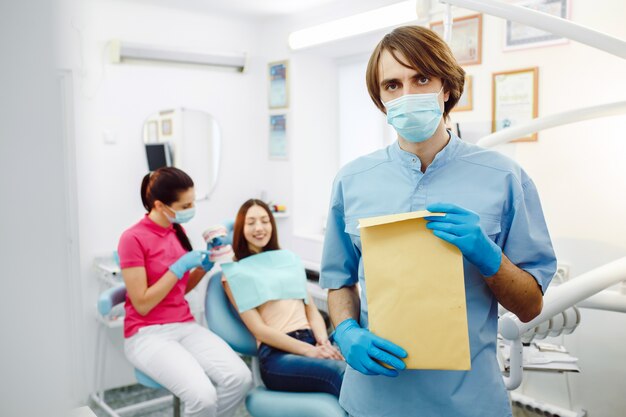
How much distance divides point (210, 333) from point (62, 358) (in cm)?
222

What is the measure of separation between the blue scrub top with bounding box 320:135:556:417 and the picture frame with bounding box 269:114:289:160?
2.78m

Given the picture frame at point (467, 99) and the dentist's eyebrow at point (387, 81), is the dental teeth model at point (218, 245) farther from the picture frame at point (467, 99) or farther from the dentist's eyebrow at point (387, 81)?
the dentist's eyebrow at point (387, 81)

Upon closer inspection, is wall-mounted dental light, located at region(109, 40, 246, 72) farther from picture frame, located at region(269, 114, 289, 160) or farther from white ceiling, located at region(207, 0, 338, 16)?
picture frame, located at region(269, 114, 289, 160)

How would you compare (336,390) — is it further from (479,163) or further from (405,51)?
(405,51)

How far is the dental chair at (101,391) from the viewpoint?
2.38 meters

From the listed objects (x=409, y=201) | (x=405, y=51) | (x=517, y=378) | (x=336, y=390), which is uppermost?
(x=405, y=51)

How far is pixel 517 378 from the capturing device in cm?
167

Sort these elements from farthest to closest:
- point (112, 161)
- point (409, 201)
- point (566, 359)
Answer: point (112, 161), point (566, 359), point (409, 201)

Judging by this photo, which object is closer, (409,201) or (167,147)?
(409,201)

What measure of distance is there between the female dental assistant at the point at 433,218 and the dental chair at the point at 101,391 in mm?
1411

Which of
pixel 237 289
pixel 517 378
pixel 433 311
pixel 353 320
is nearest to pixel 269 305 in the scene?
pixel 237 289

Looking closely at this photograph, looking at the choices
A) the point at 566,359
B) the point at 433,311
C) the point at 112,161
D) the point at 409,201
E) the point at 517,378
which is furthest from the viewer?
the point at 112,161

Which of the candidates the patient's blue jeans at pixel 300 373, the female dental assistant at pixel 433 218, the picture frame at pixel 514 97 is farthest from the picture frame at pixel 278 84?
the female dental assistant at pixel 433 218

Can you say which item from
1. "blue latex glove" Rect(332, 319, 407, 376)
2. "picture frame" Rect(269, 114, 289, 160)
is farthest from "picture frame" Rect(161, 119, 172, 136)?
"blue latex glove" Rect(332, 319, 407, 376)
